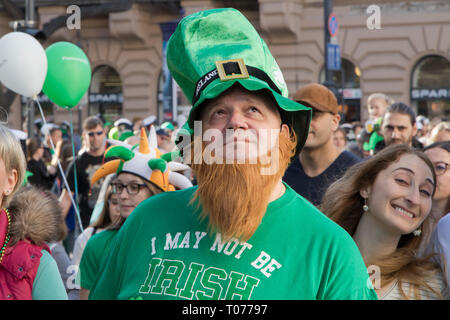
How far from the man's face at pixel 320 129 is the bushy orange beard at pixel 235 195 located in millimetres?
2801

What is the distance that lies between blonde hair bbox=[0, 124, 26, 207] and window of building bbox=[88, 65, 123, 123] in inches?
765

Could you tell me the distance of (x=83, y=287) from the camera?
3.44 m

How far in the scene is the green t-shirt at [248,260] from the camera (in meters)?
1.61

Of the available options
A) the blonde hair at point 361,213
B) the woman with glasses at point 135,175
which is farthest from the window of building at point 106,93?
the blonde hair at point 361,213

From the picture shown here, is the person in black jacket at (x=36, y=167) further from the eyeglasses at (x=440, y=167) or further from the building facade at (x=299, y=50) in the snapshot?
the building facade at (x=299, y=50)

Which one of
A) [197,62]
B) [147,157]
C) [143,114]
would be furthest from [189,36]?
[143,114]

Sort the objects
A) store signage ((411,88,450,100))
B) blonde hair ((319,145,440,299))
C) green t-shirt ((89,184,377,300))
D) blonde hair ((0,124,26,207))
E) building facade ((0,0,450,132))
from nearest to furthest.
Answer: green t-shirt ((89,184,377,300)), blonde hair ((0,124,26,207)), blonde hair ((319,145,440,299)), building facade ((0,0,450,132)), store signage ((411,88,450,100))

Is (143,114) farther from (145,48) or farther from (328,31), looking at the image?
(328,31)

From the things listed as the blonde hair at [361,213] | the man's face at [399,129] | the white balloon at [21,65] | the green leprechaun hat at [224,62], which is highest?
the white balloon at [21,65]

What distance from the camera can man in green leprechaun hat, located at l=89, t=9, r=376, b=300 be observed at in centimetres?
163

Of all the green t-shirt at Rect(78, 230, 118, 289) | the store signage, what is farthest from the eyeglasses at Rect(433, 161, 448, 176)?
the store signage

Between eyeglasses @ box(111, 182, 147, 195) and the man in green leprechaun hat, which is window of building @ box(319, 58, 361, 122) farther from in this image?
the man in green leprechaun hat

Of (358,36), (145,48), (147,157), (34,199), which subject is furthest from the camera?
(145,48)
